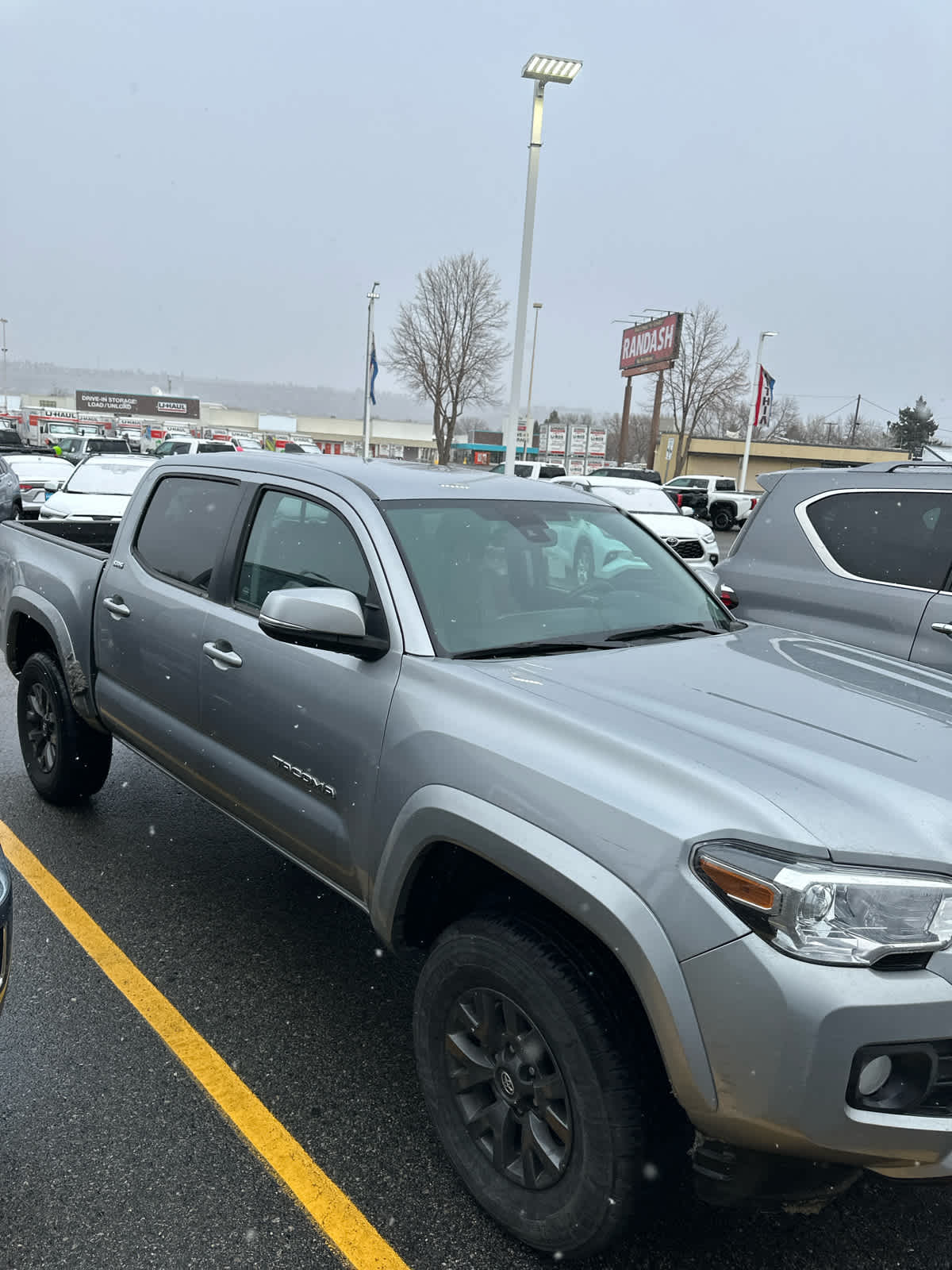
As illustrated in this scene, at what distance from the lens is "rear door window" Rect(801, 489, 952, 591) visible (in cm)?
440

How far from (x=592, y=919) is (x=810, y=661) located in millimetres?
1357

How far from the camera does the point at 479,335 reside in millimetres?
43406

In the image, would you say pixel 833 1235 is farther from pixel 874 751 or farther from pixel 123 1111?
pixel 123 1111

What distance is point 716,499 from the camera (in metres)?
30.3

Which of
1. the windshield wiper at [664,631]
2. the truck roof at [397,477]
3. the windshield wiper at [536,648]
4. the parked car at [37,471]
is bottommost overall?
the parked car at [37,471]

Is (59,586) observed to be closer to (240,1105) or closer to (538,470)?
(240,1105)

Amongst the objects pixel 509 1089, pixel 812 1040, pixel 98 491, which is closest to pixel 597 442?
pixel 98 491

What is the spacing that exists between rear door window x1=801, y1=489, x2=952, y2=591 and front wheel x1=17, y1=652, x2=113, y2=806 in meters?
3.78

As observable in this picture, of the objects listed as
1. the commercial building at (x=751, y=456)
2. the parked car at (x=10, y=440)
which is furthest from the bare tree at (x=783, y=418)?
the parked car at (x=10, y=440)

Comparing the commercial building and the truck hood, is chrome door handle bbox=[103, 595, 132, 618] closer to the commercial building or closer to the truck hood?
the truck hood

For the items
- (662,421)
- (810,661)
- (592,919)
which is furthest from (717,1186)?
(662,421)

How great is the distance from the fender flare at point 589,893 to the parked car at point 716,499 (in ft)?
85.2

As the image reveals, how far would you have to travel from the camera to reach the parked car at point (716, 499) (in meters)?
29.9

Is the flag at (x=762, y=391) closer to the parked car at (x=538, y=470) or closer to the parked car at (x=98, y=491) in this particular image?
the parked car at (x=538, y=470)
